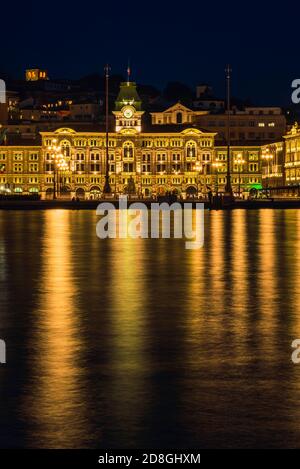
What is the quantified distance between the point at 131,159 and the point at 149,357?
468ft

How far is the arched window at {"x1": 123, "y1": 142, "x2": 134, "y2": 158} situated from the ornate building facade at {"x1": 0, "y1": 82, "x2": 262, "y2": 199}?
0.45ft

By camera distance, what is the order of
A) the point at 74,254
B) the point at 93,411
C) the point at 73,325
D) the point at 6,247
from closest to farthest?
the point at 93,411 → the point at 73,325 → the point at 74,254 → the point at 6,247

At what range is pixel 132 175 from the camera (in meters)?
153

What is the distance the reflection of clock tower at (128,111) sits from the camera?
150625mm

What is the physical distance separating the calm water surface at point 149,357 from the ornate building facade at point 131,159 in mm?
130471

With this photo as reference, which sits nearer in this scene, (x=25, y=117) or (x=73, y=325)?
(x=73, y=325)

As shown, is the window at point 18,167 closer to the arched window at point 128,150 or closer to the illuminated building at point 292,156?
the arched window at point 128,150

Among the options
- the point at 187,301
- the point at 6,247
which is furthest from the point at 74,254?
the point at 187,301

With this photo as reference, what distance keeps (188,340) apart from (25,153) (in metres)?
142

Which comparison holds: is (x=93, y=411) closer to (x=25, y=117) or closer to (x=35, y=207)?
(x=35, y=207)

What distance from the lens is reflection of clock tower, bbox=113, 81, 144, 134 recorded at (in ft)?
494

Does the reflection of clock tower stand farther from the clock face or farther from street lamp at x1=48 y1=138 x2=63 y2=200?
street lamp at x1=48 y1=138 x2=63 y2=200

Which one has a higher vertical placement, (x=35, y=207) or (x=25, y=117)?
(x=25, y=117)

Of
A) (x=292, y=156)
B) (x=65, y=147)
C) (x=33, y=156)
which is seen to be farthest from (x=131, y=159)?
(x=292, y=156)
